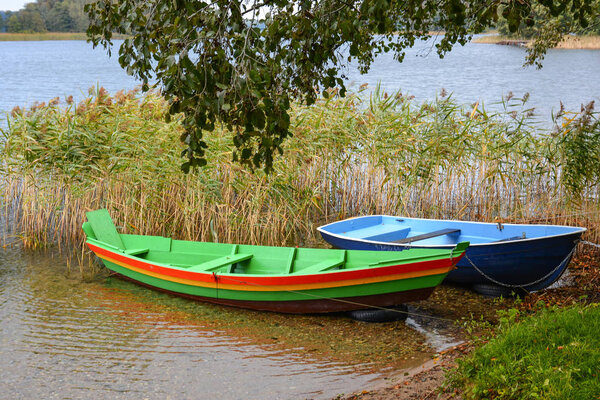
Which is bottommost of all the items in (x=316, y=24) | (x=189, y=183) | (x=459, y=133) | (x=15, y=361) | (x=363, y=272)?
(x=15, y=361)

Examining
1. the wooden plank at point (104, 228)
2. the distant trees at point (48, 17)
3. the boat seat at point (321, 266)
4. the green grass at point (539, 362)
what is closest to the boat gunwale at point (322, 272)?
the boat seat at point (321, 266)

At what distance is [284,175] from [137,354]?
13.4 ft

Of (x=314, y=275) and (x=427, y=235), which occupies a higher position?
(x=427, y=235)

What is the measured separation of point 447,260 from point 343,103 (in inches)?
202

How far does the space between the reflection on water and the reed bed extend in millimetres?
1763

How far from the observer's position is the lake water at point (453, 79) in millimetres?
27281

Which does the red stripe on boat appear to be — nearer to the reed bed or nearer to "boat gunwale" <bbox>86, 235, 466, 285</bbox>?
"boat gunwale" <bbox>86, 235, 466, 285</bbox>

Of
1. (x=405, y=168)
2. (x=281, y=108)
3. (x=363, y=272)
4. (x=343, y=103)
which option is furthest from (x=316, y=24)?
(x=343, y=103)

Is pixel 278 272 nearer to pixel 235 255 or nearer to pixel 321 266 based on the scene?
pixel 235 255

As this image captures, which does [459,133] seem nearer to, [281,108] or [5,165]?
[281,108]

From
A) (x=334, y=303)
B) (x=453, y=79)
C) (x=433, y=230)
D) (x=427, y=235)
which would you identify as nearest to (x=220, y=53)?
(x=334, y=303)

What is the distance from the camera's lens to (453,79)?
3553 cm

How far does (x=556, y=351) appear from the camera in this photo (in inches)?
167

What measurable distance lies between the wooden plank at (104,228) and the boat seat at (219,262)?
1.66 metres
